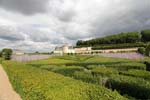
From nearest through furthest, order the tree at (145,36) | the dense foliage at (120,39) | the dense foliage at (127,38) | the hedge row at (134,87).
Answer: the hedge row at (134,87) → the tree at (145,36) → the dense foliage at (127,38) → the dense foliage at (120,39)

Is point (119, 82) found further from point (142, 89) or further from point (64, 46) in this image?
point (64, 46)

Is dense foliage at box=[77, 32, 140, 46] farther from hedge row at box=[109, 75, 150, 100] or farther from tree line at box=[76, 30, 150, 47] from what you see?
hedge row at box=[109, 75, 150, 100]

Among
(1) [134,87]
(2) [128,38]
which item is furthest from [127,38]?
(1) [134,87]

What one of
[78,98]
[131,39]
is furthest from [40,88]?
[131,39]

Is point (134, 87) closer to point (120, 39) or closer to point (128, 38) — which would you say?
point (128, 38)

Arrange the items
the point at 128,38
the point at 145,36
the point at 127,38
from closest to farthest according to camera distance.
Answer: the point at 145,36 → the point at 128,38 → the point at 127,38

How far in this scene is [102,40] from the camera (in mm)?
82938

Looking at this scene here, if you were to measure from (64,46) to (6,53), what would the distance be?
91.7ft

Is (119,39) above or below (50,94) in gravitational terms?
above

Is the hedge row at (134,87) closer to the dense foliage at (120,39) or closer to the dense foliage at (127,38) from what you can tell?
the dense foliage at (127,38)

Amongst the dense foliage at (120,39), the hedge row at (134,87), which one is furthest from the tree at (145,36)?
the hedge row at (134,87)

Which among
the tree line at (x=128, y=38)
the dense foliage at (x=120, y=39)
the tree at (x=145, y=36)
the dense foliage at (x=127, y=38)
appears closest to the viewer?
the tree at (x=145, y=36)

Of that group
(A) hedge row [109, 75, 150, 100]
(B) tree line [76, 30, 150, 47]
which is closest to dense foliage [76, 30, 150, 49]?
(B) tree line [76, 30, 150, 47]

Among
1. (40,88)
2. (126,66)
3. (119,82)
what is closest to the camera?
(40,88)
